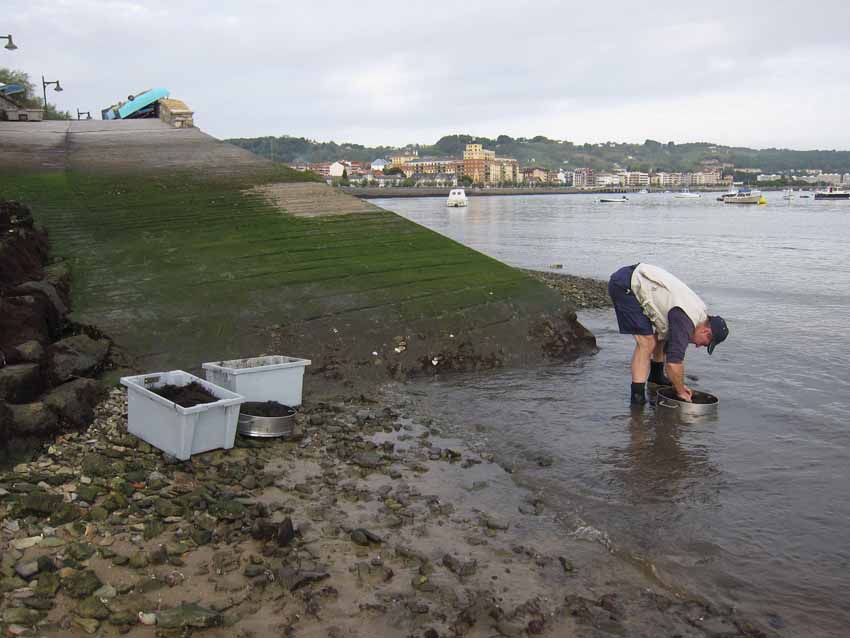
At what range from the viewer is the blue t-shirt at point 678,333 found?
25.0 ft

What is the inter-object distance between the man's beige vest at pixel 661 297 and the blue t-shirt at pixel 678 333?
6 cm

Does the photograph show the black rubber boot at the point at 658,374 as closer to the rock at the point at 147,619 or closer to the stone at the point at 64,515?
the stone at the point at 64,515

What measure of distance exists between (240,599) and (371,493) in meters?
1.71

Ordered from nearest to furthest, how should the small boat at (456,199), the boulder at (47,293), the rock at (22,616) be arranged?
the rock at (22,616)
the boulder at (47,293)
the small boat at (456,199)

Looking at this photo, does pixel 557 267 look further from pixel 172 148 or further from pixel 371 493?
pixel 371 493

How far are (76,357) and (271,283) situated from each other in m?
3.36

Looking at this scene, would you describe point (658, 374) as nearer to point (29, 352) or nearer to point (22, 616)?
point (29, 352)

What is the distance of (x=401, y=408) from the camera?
25.9ft

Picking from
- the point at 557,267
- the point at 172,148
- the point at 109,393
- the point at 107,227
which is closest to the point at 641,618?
the point at 109,393

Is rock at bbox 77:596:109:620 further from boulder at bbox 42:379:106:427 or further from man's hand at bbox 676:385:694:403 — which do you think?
man's hand at bbox 676:385:694:403

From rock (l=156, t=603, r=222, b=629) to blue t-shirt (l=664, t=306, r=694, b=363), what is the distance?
5.40 metres

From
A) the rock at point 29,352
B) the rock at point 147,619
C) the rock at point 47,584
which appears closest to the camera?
the rock at point 147,619

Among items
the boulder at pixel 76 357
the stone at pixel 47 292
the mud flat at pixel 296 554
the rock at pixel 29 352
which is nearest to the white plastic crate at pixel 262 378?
the mud flat at pixel 296 554

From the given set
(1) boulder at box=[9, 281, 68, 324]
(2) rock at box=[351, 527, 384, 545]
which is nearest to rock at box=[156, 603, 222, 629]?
(2) rock at box=[351, 527, 384, 545]
